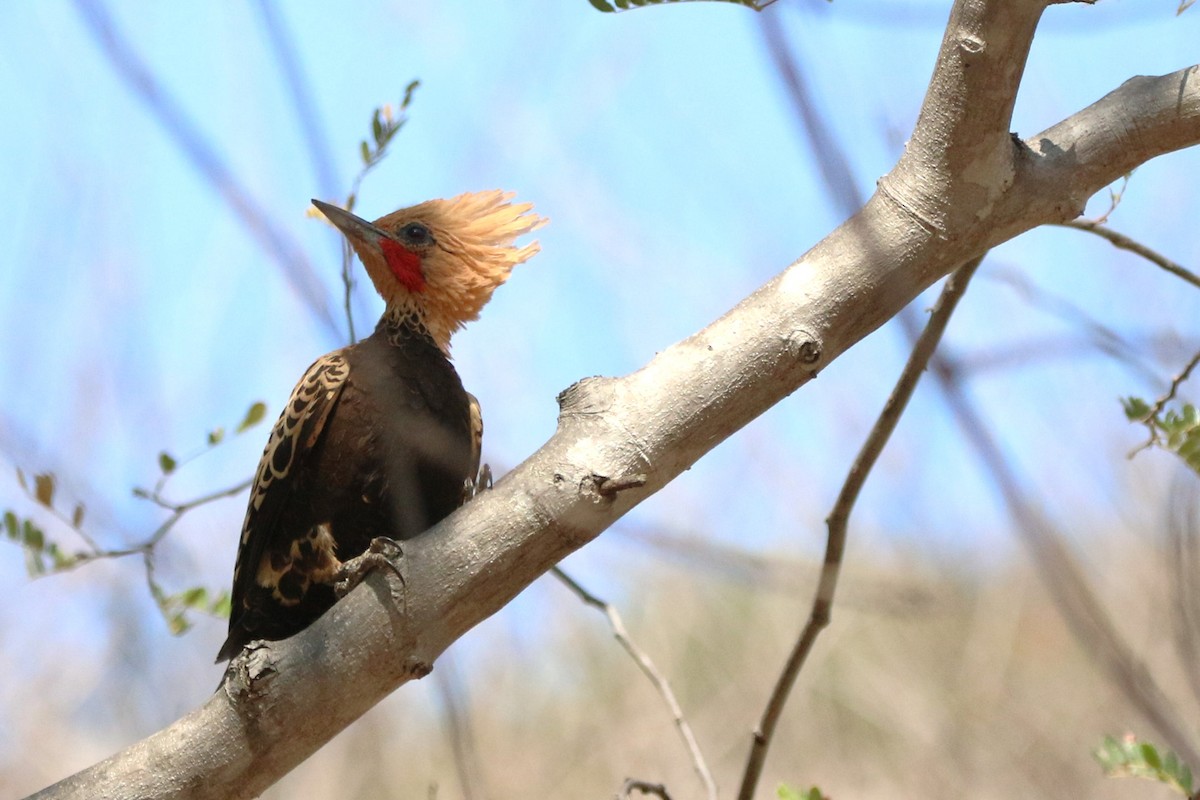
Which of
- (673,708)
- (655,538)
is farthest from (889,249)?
(673,708)

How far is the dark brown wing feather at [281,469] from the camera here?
410cm

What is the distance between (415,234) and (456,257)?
0.62 ft

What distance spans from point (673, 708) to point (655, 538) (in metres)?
1.65

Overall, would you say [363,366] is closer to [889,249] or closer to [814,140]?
[889,249]

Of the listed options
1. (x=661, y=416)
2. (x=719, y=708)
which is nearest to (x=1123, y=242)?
(x=661, y=416)

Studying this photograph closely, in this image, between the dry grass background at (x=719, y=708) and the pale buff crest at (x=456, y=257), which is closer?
the pale buff crest at (x=456, y=257)

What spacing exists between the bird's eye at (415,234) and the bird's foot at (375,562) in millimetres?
1749

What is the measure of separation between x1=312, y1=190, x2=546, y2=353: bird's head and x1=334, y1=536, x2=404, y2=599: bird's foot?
155 cm

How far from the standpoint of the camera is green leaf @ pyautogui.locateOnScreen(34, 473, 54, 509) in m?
3.86

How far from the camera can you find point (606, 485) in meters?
2.52

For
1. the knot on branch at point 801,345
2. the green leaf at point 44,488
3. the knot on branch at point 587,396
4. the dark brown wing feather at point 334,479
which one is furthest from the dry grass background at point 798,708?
the knot on branch at point 801,345

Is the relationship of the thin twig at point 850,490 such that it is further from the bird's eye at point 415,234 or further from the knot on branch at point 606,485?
the bird's eye at point 415,234

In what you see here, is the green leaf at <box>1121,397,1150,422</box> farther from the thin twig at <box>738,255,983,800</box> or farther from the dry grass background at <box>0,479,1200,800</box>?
the dry grass background at <box>0,479,1200,800</box>

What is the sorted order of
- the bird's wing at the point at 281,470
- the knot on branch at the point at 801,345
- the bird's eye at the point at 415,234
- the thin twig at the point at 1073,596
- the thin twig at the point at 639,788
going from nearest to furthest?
the thin twig at the point at 1073,596 < the knot on branch at the point at 801,345 < the thin twig at the point at 639,788 < the bird's wing at the point at 281,470 < the bird's eye at the point at 415,234
